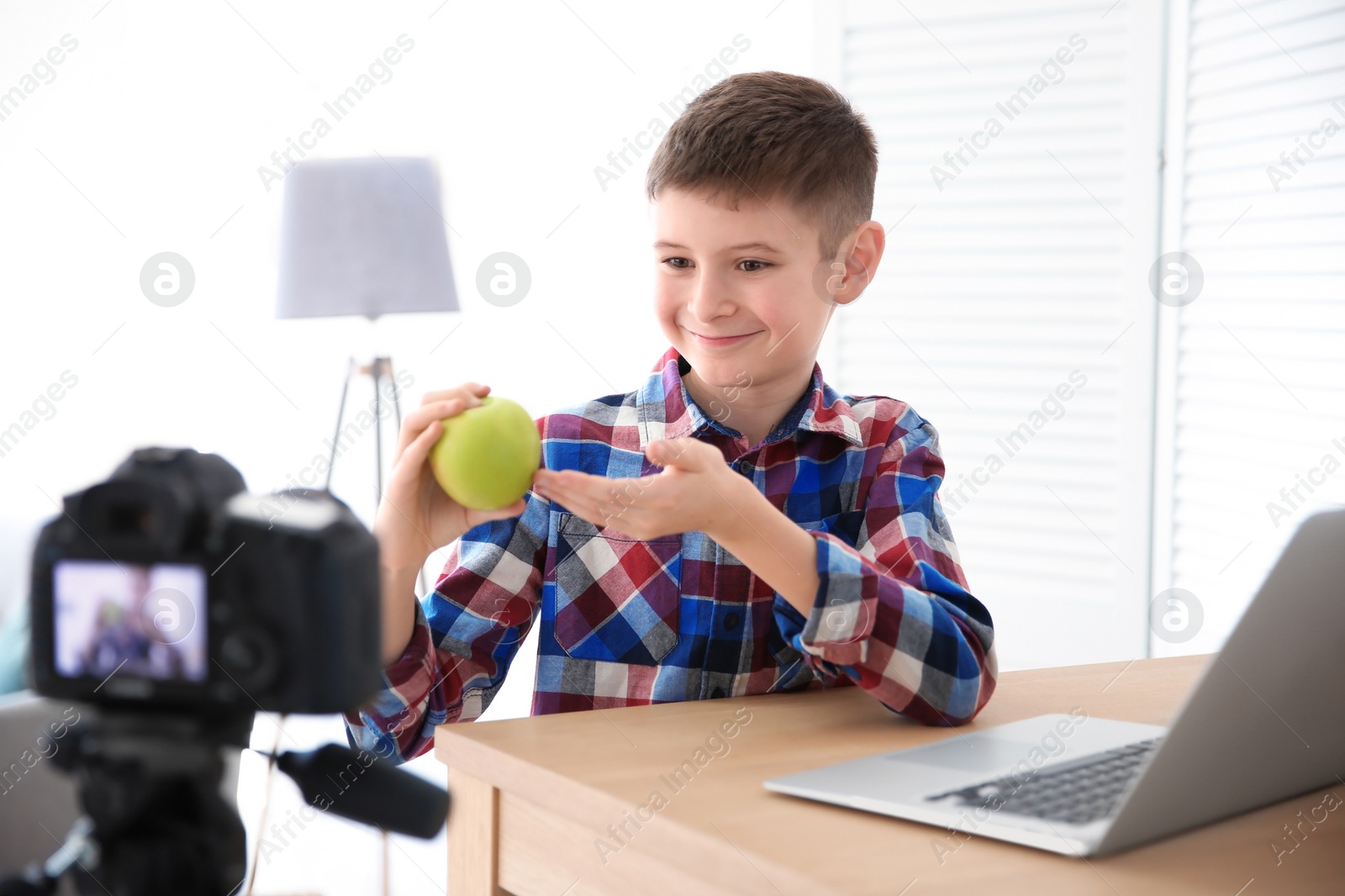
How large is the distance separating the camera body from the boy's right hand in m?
0.60

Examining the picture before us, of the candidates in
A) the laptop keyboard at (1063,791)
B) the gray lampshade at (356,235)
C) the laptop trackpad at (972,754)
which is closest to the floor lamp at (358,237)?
the gray lampshade at (356,235)

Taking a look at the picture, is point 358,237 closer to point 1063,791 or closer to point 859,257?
point 859,257

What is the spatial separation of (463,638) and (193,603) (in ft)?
2.74

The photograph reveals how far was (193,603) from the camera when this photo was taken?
390 mm

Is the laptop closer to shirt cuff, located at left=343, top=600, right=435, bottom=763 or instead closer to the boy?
the boy

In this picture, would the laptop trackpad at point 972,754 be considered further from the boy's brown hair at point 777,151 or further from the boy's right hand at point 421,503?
the boy's brown hair at point 777,151

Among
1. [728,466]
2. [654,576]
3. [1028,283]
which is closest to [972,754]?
[728,466]

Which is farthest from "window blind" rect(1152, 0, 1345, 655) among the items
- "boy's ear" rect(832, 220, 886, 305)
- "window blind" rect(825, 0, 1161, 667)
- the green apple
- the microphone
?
the microphone

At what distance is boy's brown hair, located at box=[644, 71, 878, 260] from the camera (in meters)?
1.27

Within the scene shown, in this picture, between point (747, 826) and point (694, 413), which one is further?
point (694, 413)

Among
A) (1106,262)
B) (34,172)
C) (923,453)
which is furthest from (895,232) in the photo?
(34,172)

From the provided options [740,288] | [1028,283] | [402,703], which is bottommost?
[402,703]

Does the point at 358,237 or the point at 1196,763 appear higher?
the point at 358,237

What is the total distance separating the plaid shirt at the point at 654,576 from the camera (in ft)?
3.95
